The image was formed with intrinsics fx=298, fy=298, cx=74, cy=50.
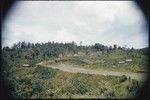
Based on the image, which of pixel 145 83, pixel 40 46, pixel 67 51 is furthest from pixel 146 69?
pixel 67 51

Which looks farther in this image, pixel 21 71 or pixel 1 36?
pixel 21 71

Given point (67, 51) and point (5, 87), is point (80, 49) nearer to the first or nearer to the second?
point (67, 51)

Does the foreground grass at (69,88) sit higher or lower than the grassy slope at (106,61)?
lower

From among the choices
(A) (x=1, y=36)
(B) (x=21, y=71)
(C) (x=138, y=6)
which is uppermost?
(C) (x=138, y=6)

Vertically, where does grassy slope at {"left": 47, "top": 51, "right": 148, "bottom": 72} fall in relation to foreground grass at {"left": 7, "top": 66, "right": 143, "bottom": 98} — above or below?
above

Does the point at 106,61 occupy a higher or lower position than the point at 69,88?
higher

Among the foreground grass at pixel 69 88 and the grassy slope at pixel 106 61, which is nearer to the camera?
the foreground grass at pixel 69 88

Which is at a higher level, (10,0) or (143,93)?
(10,0)

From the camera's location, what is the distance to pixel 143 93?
3928 mm

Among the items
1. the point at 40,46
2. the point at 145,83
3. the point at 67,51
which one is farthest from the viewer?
the point at 67,51

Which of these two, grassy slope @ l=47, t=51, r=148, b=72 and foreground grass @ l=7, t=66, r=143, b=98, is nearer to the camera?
foreground grass @ l=7, t=66, r=143, b=98

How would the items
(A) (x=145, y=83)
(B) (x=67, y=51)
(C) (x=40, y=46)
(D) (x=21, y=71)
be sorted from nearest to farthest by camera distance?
(A) (x=145, y=83)
(D) (x=21, y=71)
(C) (x=40, y=46)
(B) (x=67, y=51)

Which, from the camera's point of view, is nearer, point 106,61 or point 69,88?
point 69,88

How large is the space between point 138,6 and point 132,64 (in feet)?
48.3
